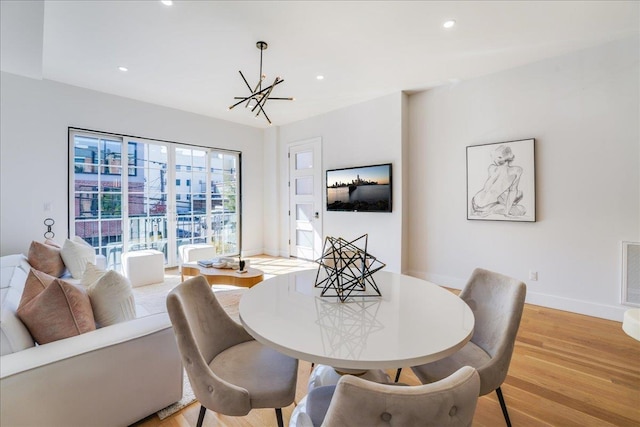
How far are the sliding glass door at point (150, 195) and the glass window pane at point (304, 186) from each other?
1298mm

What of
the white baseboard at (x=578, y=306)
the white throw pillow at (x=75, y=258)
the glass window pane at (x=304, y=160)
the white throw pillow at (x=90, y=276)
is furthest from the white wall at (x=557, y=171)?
the white throw pillow at (x=75, y=258)

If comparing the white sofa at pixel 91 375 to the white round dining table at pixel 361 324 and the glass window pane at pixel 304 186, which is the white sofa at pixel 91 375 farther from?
the glass window pane at pixel 304 186

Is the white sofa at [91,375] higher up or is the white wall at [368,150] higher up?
the white wall at [368,150]

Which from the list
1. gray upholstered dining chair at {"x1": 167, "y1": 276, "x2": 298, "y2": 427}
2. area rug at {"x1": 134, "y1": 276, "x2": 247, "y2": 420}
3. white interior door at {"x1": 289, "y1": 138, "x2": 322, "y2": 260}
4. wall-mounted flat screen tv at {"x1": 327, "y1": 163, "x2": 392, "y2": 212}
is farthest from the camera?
white interior door at {"x1": 289, "y1": 138, "x2": 322, "y2": 260}

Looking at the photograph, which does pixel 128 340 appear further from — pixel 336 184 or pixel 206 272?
pixel 336 184

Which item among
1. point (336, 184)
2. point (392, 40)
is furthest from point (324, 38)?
point (336, 184)

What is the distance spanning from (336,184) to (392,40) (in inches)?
96.5

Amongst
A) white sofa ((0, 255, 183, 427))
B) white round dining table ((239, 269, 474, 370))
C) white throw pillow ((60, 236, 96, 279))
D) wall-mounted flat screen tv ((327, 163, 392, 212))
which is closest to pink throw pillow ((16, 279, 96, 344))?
white sofa ((0, 255, 183, 427))

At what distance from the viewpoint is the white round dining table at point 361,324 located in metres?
0.88

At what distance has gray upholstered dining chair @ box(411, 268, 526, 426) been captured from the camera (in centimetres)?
125

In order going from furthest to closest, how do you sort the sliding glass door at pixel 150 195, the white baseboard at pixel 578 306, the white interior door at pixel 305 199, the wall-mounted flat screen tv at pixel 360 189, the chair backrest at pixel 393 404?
the white interior door at pixel 305 199 < the wall-mounted flat screen tv at pixel 360 189 < the sliding glass door at pixel 150 195 < the white baseboard at pixel 578 306 < the chair backrest at pixel 393 404

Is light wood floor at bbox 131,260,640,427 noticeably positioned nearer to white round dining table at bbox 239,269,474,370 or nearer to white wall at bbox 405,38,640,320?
white wall at bbox 405,38,640,320

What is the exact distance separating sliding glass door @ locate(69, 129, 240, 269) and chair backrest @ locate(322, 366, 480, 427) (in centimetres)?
482

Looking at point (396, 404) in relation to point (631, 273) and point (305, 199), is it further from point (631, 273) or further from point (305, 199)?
point (305, 199)
